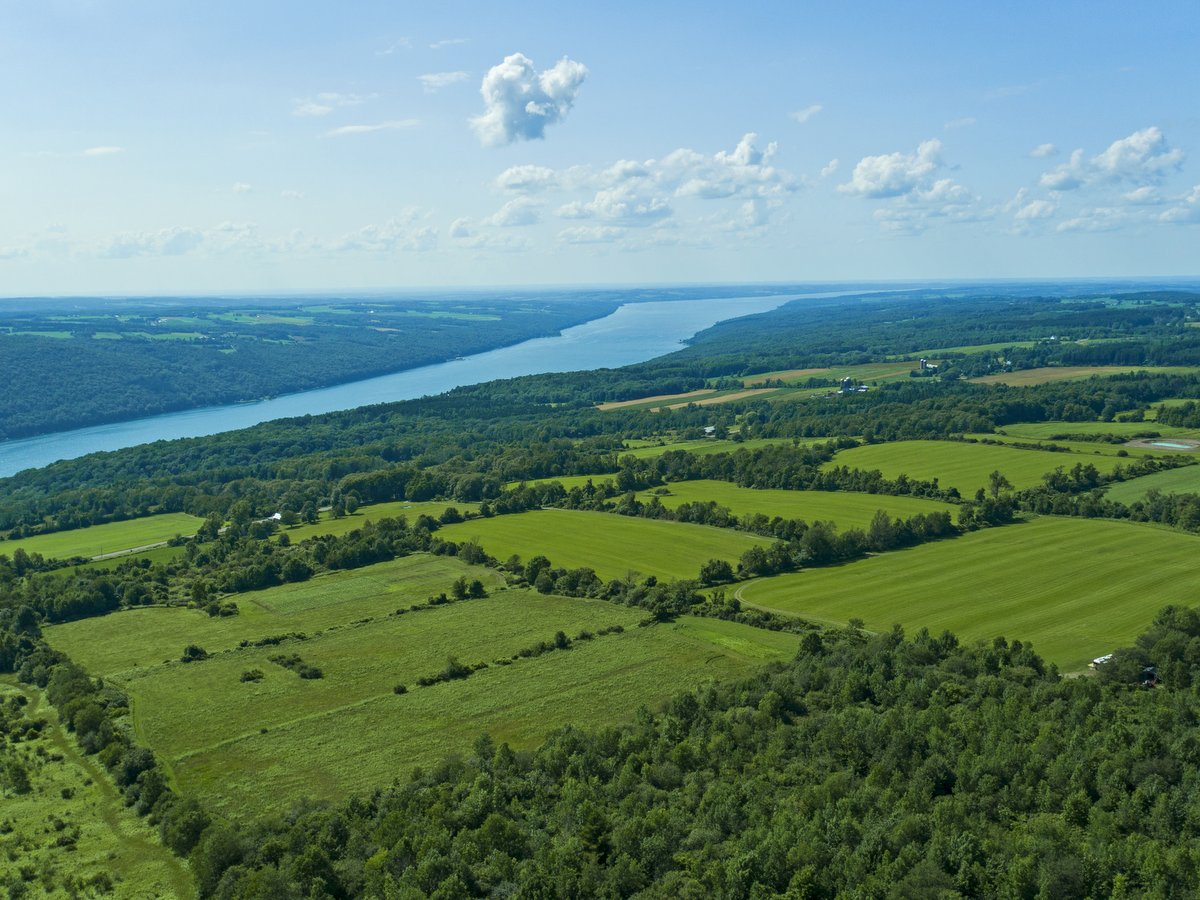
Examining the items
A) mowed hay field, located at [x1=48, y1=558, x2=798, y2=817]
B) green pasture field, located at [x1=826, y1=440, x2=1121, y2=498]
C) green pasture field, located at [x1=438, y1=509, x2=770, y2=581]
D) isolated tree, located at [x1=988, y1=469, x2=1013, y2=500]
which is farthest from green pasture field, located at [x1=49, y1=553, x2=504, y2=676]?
green pasture field, located at [x1=826, y1=440, x2=1121, y2=498]

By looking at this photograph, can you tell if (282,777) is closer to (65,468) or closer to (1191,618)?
(1191,618)

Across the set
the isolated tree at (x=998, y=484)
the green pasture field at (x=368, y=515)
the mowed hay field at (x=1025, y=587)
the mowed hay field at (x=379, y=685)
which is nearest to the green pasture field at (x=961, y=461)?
the isolated tree at (x=998, y=484)

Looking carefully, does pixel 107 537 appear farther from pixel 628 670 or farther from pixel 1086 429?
pixel 1086 429

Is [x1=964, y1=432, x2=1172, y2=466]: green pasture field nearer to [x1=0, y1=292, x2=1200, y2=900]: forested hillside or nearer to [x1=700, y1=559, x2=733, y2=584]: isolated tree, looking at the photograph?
[x1=0, y1=292, x2=1200, y2=900]: forested hillside

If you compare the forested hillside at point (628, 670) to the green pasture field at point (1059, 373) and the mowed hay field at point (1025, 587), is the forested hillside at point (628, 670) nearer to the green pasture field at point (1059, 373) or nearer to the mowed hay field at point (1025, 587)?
the mowed hay field at point (1025, 587)

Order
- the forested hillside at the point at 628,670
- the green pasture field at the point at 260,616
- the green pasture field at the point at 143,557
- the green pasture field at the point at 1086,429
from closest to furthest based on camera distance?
the forested hillside at the point at 628,670 < the green pasture field at the point at 260,616 < the green pasture field at the point at 143,557 < the green pasture field at the point at 1086,429

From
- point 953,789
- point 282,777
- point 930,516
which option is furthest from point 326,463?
point 953,789
